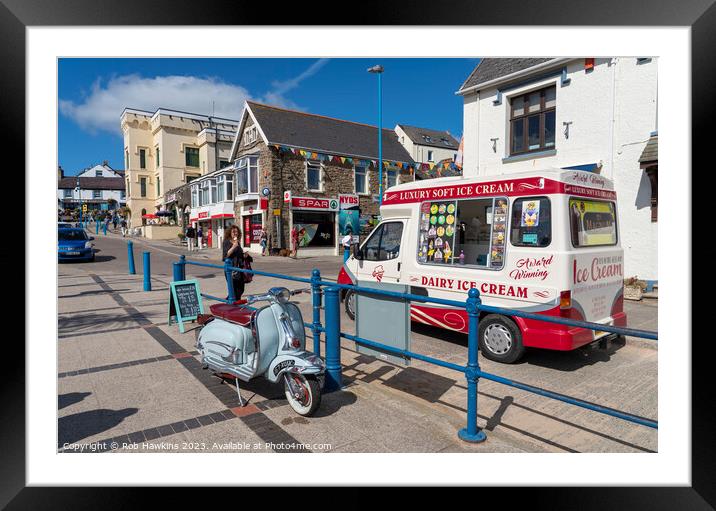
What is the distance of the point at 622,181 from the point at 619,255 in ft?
15.2

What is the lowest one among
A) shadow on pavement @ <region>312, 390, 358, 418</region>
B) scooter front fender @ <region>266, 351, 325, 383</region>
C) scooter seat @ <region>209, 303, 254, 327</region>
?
shadow on pavement @ <region>312, 390, 358, 418</region>

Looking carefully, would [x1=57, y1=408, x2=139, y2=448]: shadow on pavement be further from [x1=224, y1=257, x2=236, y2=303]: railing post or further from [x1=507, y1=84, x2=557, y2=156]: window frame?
[x1=507, y1=84, x2=557, y2=156]: window frame

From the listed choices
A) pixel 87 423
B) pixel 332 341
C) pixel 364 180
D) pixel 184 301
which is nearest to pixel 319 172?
pixel 364 180

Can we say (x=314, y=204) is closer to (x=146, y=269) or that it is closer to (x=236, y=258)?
(x=146, y=269)

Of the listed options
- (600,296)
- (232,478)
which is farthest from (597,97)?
(232,478)

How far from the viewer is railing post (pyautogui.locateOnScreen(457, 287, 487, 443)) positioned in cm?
310

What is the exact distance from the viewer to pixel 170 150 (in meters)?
35.0

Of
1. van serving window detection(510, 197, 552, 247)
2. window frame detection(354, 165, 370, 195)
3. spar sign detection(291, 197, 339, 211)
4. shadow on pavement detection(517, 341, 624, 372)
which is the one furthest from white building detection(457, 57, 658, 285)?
window frame detection(354, 165, 370, 195)

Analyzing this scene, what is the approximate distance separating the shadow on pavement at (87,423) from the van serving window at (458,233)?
441 centimetres

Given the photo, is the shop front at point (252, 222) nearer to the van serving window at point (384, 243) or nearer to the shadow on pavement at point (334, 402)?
the van serving window at point (384, 243)

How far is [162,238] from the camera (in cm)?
3816

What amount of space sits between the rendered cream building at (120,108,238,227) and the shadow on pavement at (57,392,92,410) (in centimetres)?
2965

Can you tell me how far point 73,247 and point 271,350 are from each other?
1753cm

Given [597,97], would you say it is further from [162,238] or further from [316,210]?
[162,238]
